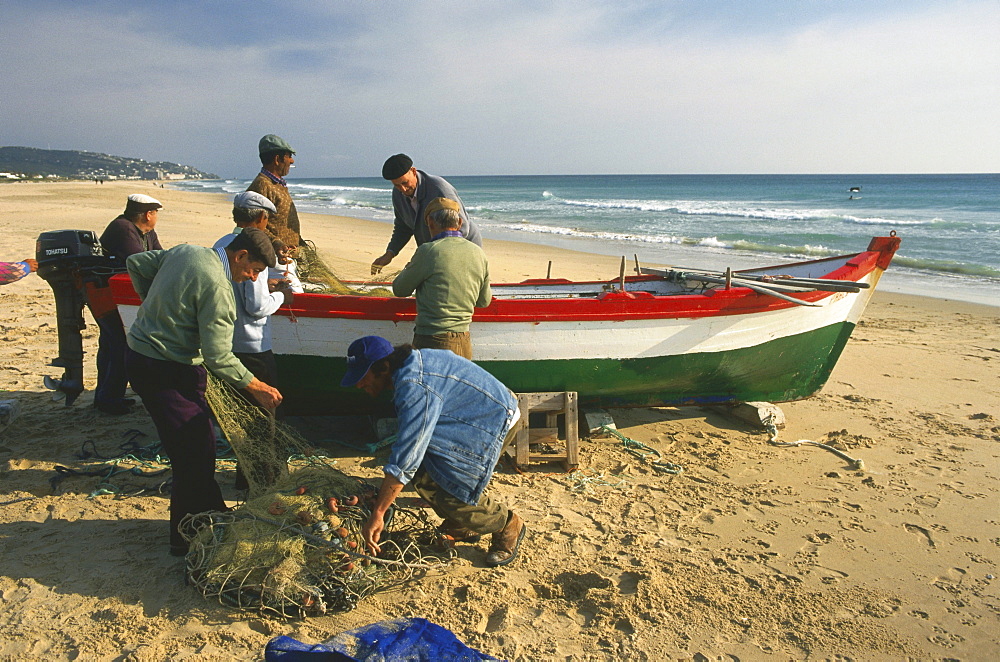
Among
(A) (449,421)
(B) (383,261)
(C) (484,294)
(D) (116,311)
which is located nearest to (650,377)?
(C) (484,294)

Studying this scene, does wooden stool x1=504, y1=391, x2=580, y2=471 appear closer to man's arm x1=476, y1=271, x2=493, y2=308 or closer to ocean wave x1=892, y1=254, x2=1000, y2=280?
man's arm x1=476, y1=271, x2=493, y2=308

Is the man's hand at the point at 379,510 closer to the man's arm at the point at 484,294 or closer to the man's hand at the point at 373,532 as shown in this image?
the man's hand at the point at 373,532

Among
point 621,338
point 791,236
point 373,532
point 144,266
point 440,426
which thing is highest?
point 791,236

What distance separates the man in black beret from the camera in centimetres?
505

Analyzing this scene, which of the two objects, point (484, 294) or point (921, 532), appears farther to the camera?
point (484, 294)

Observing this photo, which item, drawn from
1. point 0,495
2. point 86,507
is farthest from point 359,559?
point 0,495

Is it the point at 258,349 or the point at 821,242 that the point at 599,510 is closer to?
the point at 258,349

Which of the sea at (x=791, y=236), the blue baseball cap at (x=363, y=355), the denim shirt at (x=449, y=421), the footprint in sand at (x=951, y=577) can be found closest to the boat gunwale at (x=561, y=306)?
the denim shirt at (x=449, y=421)

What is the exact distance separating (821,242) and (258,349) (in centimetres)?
2258

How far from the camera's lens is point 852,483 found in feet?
16.3

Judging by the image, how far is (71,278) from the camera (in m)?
5.21

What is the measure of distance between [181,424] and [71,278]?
8.40 ft

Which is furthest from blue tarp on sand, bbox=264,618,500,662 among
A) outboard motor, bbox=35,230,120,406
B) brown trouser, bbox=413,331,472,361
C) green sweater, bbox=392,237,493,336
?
outboard motor, bbox=35,230,120,406

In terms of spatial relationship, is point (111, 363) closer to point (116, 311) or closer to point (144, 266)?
point (116, 311)
